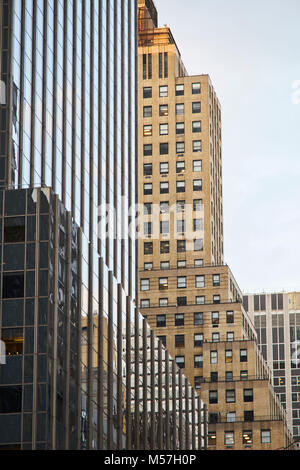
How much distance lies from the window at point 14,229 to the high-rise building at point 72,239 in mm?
67

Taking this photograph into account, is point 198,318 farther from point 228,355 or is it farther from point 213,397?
point 213,397

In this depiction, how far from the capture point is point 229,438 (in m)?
179

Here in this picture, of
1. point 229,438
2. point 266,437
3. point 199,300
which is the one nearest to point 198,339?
point 199,300

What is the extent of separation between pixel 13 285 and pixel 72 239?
919cm

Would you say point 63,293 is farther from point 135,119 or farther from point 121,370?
point 135,119

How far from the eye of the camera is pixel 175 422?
384 feet

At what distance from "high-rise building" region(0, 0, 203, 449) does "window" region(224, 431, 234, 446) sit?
2052 inches

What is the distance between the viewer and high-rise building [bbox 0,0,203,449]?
7144cm

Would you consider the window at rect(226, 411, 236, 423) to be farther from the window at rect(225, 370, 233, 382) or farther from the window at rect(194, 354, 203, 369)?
the window at rect(194, 354, 203, 369)

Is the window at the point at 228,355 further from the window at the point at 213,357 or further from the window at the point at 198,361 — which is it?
the window at the point at 198,361

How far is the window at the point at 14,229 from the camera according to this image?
7369cm

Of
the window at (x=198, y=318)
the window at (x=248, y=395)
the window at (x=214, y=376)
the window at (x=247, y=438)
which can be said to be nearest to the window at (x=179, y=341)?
the window at (x=198, y=318)
